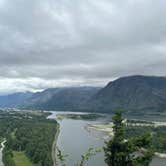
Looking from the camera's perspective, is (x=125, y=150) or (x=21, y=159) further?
(x=21, y=159)

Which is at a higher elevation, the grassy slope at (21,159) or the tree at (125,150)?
the tree at (125,150)

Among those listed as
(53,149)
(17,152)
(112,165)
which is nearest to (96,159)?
(53,149)

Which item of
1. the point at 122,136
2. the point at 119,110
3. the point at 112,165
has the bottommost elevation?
the point at 112,165

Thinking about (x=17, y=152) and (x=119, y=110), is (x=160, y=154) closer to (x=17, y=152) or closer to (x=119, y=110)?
(x=17, y=152)

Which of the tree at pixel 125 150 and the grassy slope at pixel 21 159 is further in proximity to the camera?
the grassy slope at pixel 21 159

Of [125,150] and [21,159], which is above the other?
[125,150]
